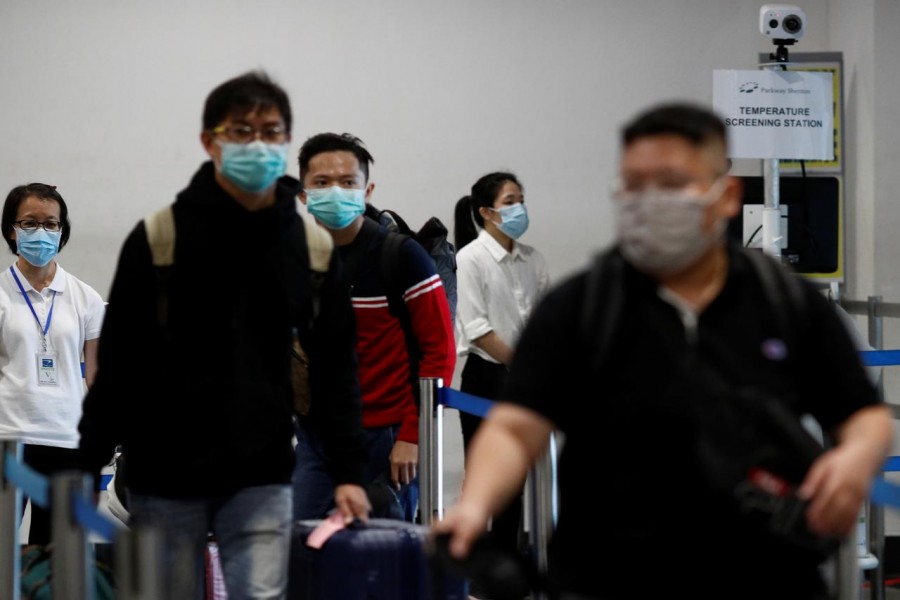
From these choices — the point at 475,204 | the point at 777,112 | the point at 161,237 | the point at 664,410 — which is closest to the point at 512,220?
the point at 475,204

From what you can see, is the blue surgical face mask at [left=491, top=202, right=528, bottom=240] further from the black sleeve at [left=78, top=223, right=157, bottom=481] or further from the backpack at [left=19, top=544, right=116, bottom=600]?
the black sleeve at [left=78, top=223, right=157, bottom=481]

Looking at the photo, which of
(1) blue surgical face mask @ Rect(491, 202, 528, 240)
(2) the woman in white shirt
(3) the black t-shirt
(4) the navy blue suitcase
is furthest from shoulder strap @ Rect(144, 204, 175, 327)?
(1) blue surgical face mask @ Rect(491, 202, 528, 240)

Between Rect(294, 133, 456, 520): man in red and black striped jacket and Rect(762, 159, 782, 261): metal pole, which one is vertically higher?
Rect(762, 159, 782, 261): metal pole

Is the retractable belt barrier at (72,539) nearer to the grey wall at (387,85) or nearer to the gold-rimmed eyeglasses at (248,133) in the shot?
the gold-rimmed eyeglasses at (248,133)

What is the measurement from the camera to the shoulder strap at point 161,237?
3.13m

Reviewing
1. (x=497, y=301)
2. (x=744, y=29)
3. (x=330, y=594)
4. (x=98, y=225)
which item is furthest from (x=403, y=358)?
(x=744, y=29)

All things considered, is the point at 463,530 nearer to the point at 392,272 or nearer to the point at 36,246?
the point at 392,272

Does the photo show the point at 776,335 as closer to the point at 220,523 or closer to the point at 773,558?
the point at 773,558

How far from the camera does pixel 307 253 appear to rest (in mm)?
3344

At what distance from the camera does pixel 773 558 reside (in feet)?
7.51

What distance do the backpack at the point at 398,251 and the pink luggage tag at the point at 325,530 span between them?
1124 mm

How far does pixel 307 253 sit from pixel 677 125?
123 cm

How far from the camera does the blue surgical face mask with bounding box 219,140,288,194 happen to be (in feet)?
10.6

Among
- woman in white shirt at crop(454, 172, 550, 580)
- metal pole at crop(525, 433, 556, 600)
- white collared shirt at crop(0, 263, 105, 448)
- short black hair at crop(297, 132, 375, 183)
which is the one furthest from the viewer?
woman in white shirt at crop(454, 172, 550, 580)
